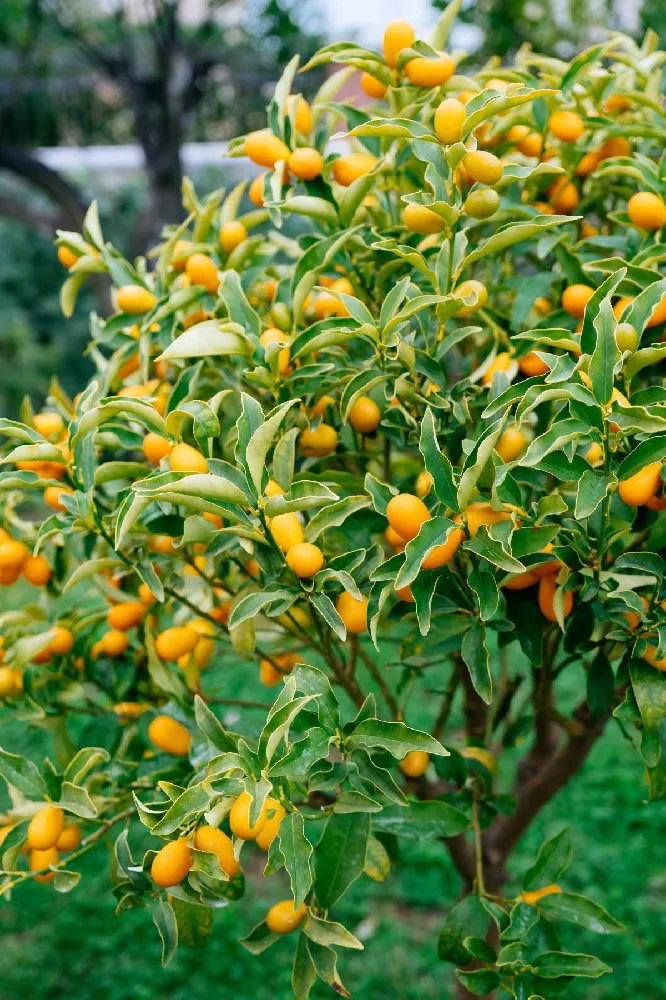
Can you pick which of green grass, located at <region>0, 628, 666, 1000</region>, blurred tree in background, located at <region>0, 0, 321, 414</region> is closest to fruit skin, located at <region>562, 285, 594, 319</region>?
green grass, located at <region>0, 628, 666, 1000</region>

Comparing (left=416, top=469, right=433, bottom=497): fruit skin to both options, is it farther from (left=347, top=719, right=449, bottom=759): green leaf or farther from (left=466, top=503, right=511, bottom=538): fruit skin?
(left=347, top=719, right=449, bottom=759): green leaf

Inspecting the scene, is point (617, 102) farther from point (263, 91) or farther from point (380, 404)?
point (263, 91)

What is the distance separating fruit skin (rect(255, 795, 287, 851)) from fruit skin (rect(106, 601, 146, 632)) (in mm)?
365

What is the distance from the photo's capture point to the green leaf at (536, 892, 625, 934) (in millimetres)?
906

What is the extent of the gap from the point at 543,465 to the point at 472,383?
20cm

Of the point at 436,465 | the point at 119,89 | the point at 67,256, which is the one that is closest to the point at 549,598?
the point at 436,465

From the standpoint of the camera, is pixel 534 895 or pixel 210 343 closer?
pixel 210 343

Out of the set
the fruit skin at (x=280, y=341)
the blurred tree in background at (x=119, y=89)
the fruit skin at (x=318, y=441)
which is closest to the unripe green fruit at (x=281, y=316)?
the fruit skin at (x=280, y=341)

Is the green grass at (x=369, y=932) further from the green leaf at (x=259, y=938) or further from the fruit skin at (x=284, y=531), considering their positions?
the fruit skin at (x=284, y=531)

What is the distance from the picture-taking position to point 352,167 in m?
0.94

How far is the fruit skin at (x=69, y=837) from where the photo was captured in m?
0.90

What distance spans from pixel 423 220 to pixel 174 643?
0.49 m

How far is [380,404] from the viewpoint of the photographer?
0.94m

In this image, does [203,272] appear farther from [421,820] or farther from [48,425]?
[421,820]
